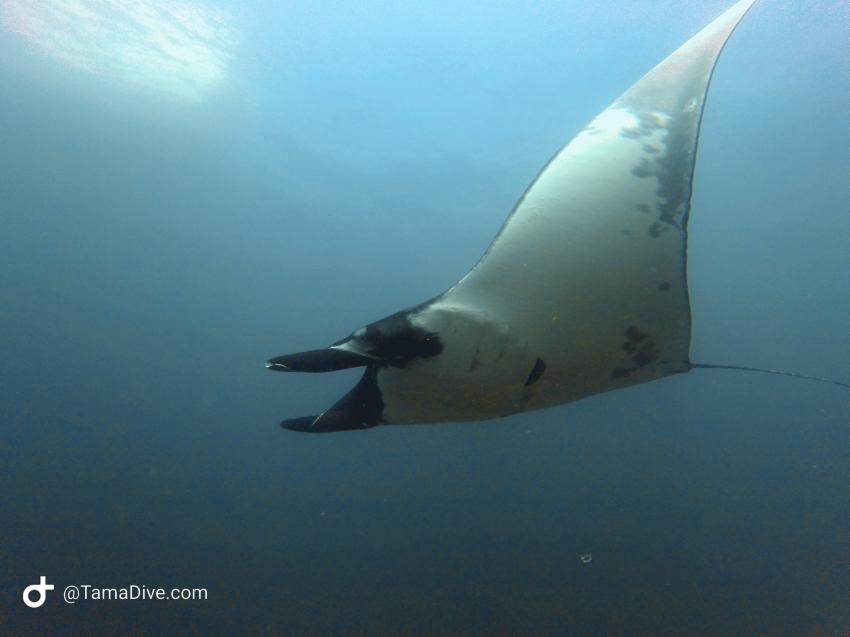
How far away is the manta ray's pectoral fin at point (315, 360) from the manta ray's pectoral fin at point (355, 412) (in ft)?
0.66

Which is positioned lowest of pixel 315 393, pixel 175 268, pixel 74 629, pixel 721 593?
pixel 721 593

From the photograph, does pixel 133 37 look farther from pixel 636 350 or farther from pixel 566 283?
pixel 636 350

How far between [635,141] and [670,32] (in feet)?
32.1

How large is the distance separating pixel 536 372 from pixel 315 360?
100 cm

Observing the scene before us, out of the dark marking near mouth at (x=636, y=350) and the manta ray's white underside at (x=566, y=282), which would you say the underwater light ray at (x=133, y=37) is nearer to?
the manta ray's white underside at (x=566, y=282)

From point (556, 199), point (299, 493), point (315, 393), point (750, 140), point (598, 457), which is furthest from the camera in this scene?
point (315, 393)

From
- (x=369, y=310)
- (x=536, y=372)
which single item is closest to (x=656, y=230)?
(x=536, y=372)

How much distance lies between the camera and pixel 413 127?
1441 cm

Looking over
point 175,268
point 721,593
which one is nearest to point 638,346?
point 721,593

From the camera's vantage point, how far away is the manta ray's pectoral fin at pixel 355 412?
2266mm

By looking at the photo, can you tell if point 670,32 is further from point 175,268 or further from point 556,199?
point 175,268

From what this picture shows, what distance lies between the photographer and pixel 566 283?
7.46ft

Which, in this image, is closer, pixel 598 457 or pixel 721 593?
pixel 721 593

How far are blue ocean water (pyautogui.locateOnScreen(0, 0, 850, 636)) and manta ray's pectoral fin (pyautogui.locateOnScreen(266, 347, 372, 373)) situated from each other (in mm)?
8636
